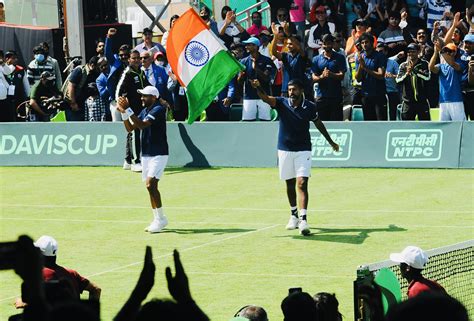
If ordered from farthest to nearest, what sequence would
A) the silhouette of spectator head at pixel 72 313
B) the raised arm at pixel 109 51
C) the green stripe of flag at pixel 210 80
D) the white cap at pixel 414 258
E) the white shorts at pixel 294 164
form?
the raised arm at pixel 109 51, the green stripe of flag at pixel 210 80, the white shorts at pixel 294 164, the white cap at pixel 414 258, the silhouette of spectator head at pixel 72 313

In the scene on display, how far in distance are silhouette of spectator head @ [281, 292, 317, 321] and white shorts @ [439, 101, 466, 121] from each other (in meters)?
18.4

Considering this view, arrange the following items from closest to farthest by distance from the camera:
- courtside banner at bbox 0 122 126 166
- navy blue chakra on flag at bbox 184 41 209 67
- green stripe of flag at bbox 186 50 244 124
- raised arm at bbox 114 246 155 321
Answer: raised arm at bbox 114 246 155 321, green stripe of flag at bbox 186 50 244 124, navy blue chakra on flag at bbox 184 41 209 67, courtside banner at bbox 0 122 126 166

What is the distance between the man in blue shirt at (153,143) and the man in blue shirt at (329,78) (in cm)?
693

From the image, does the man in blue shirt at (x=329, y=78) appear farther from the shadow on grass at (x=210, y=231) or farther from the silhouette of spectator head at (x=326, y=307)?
the silhouette of spectator head at (x=326, y=307)

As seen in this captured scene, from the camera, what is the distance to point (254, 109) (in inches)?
1029

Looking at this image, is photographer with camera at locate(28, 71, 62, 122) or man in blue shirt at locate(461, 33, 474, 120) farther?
photographer with camera at locate(28, 71, 62, 122)

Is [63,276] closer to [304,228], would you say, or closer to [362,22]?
[304,228]

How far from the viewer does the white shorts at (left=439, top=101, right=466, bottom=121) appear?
23453 millimetres

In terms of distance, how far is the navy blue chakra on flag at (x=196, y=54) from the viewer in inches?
821

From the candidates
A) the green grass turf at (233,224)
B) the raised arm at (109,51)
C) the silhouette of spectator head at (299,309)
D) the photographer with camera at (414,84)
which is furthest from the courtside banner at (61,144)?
the silhouette of spectator head at (299,309)

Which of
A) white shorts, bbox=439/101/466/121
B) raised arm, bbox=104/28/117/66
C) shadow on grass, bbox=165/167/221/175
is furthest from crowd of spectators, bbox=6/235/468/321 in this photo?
raised arm, bbox=104/28/117/66

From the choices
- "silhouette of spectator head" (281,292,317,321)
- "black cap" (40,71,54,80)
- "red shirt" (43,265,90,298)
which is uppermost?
"silhouette of spectator head" (281,292,317,321)

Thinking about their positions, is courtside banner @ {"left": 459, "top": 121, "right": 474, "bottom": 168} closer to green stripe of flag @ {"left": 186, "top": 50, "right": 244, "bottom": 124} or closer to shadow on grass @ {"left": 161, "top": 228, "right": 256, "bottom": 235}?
green stripe of flag @ {"left": 186, "top": 50, "right": 244, "bottom": 124}

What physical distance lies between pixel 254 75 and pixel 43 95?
268 inches
